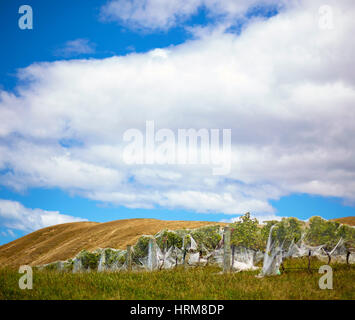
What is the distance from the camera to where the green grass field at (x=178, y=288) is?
10555 mm

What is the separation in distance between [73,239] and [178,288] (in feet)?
220

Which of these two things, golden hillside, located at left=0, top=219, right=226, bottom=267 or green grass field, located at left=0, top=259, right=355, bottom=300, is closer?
green grass field, located at left=0, top=259, right=355, bottom=300

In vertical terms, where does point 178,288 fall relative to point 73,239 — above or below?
above

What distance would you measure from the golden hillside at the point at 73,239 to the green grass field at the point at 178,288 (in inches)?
1648

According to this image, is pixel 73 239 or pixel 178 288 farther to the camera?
pixel 73 239

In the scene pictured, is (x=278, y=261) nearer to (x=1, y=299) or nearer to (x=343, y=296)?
(x=343, y=296)

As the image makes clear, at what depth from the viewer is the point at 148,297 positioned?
417 inches

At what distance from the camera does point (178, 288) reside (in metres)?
11.6

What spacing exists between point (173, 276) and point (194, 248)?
9.91 metres

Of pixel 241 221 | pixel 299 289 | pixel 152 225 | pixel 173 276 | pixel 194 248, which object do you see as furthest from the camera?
pixel 152 225

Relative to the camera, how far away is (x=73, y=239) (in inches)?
2881

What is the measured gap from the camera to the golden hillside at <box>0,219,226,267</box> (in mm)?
60844

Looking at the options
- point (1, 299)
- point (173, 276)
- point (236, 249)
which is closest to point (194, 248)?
point (236, 249)

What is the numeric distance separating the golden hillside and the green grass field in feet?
137
